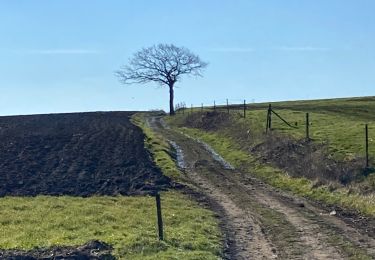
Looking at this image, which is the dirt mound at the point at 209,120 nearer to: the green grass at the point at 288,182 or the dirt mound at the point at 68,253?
the green grass at the point at 288,182

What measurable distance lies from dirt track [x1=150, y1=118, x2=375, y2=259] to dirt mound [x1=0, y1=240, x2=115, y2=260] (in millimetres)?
2901

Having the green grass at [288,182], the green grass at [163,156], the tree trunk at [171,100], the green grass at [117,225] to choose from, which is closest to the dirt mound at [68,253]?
the green grass at [117,225]

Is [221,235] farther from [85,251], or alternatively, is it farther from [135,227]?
[85,251]

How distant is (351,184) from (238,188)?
4929 millimetres

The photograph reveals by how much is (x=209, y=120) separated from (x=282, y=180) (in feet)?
103

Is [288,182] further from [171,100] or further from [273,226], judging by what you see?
[171,100]

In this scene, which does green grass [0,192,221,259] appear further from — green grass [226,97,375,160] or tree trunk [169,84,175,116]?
tree trunk [169,84,175,116]

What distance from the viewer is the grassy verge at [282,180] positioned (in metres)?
23.7

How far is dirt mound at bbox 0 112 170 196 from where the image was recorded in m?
29.3

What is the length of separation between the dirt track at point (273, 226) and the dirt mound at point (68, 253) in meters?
2.90

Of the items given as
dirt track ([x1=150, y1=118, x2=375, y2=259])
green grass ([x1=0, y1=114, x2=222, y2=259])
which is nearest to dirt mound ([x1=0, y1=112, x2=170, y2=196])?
green grass ([x1=0, y1=114, x2=222, y2=259])

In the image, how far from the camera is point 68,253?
50.6 feet

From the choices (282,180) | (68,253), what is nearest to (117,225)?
(68,253)

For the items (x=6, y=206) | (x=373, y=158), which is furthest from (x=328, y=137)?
(x=6, y=206)
